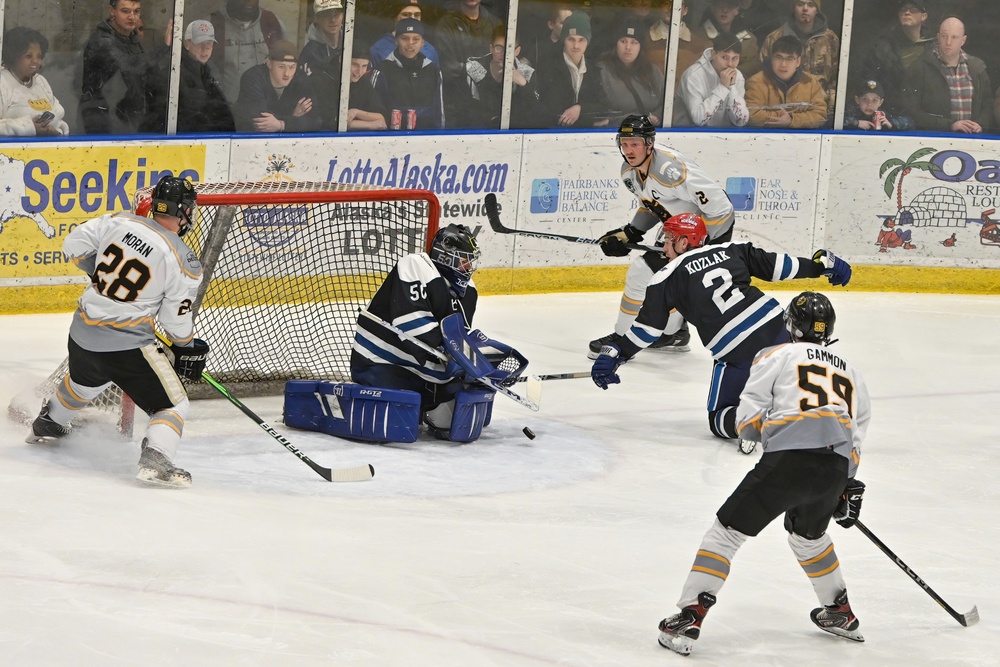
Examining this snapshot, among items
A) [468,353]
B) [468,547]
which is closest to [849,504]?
[468,547]

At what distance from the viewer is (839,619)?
11.8 ft

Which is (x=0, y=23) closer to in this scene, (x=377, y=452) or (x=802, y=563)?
(x=377, y=452)

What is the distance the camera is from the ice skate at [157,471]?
4.44 metres

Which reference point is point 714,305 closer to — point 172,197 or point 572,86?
point 172,197

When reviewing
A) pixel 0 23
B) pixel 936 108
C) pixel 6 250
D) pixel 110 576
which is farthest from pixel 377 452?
pixel 936 108

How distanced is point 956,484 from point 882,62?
4567mm

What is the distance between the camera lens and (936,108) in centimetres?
914

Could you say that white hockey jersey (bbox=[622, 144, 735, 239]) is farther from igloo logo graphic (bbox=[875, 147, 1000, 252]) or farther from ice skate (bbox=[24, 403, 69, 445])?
ice skate (bbox=[24, 403, 69, 445])

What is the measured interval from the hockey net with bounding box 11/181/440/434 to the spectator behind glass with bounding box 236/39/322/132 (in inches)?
59.8

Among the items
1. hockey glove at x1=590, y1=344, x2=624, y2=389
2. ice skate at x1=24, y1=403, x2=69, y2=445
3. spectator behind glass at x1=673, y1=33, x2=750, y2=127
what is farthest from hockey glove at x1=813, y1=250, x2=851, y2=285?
spectator behind glass at x1=673, y1=33, x2=750, y2=127

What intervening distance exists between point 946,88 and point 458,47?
3.15m

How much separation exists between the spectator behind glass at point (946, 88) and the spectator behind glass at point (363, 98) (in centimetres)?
339

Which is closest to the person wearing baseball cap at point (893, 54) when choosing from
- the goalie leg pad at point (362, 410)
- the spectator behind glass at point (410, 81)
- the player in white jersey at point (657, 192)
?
the spectator behind glass at point (410, 81)

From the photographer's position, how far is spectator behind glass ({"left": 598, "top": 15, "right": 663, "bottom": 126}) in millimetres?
8641
